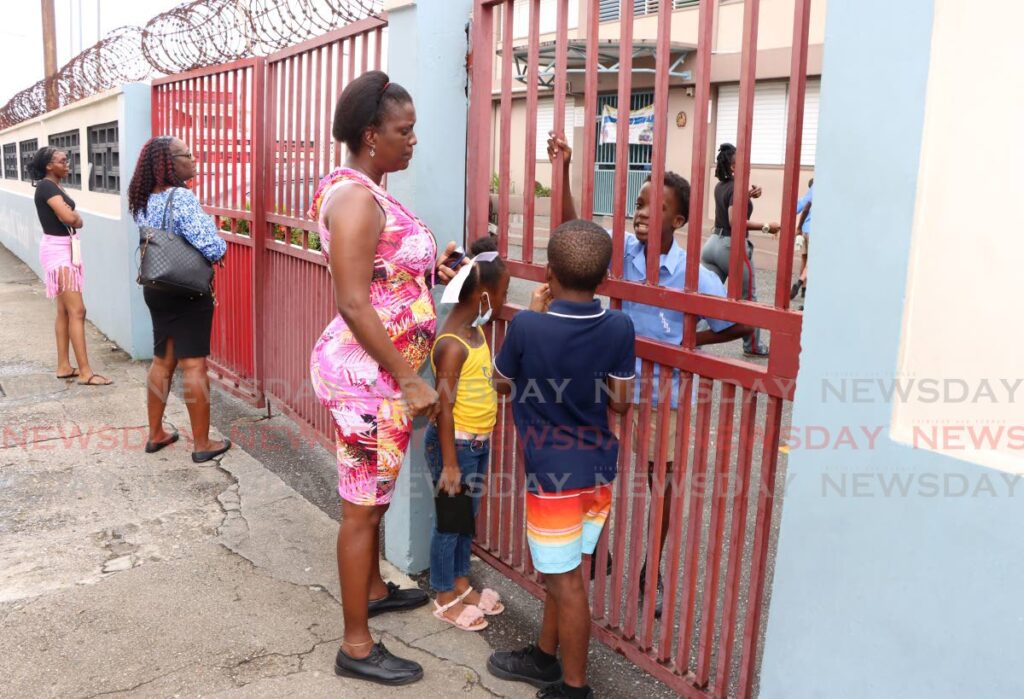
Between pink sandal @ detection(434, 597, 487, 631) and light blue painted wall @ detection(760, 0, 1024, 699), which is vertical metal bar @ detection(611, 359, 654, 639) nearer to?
pink sandal @ detection(434, 597, 487, 631)

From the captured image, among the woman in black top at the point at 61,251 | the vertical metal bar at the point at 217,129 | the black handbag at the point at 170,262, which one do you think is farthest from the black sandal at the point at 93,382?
the black handbag at the point at 170,262

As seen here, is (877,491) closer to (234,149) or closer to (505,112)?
(505,112)

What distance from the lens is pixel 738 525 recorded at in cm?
243

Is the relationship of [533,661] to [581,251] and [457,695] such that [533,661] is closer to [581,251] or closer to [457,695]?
[457,695]

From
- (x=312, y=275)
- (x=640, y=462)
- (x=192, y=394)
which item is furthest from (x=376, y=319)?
(x=192, y=394)

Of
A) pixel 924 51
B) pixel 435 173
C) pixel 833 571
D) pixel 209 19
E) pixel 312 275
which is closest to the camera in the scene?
pixel 924 51

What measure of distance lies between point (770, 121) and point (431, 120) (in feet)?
48.2

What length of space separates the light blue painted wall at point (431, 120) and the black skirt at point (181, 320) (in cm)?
197

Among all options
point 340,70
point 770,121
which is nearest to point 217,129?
point 340,70

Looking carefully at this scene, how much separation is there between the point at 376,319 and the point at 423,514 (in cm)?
131

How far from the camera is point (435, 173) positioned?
3.40 metres

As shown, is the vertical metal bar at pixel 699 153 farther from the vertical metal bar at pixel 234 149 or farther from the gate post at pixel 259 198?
the vertical metal bar at pixel 234 149

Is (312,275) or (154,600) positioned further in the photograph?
(312,275)

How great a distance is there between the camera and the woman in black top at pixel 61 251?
6.67m
